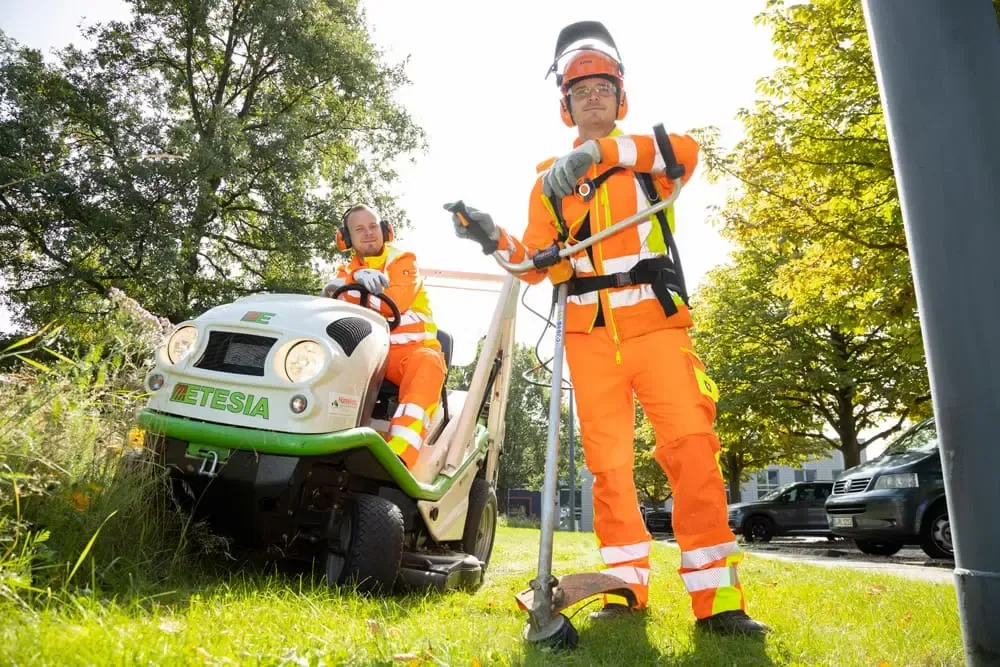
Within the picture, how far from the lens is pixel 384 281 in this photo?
4.20 m

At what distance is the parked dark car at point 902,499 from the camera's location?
27.4ft

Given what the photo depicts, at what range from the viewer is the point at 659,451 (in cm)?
→ 325

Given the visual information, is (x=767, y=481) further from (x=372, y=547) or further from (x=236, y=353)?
(x=236, y=353)

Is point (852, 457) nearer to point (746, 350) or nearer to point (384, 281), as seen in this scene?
point (746, 350)

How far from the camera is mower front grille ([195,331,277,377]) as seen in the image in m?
3.35

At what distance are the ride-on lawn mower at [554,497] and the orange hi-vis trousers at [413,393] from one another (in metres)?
0.81

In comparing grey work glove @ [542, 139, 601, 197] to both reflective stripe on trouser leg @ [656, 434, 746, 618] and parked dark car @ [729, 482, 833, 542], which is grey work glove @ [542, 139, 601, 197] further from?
parked dark car @ [729, 482, 833, 542]

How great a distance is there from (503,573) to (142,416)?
3.02 metres

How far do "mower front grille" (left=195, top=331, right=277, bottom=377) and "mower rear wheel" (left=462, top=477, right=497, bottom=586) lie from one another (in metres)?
1.76

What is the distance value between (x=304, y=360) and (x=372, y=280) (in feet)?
3.03

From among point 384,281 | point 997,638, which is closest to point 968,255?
point 997,638

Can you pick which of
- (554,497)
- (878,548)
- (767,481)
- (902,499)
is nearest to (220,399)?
(554,497)

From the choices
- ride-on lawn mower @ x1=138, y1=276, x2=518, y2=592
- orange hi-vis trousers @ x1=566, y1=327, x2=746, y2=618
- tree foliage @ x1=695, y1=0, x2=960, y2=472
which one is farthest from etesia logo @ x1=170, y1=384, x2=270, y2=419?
tree foliage @ x1=695, y1=0, x2=960, y2=472

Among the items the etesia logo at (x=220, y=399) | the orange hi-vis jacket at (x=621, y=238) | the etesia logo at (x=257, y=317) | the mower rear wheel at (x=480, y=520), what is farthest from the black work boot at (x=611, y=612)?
the etesia logo at (x=257, y=317)
